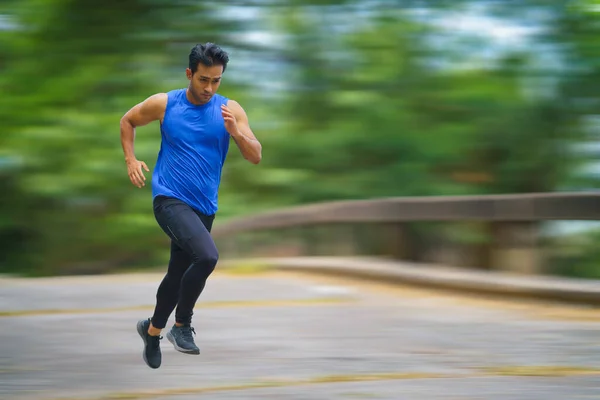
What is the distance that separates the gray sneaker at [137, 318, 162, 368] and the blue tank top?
698mm

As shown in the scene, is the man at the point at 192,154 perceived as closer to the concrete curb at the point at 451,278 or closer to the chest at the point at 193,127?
the chest at the point at 193,127

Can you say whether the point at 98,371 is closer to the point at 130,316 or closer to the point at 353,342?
the point at 353,342

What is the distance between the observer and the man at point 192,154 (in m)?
4.99

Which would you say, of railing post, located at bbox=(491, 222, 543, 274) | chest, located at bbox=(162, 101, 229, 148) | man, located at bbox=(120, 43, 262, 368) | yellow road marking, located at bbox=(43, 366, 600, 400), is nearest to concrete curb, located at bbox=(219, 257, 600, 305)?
railing post, located at bbox=(491, 222, 543, 274)

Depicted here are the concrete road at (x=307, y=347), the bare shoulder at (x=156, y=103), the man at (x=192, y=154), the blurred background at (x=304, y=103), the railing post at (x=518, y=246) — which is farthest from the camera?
the blurred background at (x=304, y=103)

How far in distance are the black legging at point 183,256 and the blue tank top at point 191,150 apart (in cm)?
7

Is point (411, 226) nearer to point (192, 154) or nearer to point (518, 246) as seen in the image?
point (518, 246)

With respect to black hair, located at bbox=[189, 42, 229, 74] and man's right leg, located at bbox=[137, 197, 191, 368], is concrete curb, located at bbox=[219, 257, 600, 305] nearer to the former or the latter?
man's right leg, located at bbox=[137, 197, 191, 368]

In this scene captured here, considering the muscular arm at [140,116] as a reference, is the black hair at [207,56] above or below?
above

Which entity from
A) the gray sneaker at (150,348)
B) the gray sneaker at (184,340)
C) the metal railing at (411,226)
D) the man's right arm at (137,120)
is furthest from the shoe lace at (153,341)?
the metal railing at (411,226)

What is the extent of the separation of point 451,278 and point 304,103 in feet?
30.0

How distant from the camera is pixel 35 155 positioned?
52.1 feet

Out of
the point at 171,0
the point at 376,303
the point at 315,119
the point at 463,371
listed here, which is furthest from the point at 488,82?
the point at 463,371

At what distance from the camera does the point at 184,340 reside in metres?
5.37
